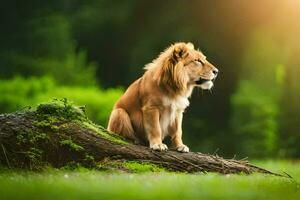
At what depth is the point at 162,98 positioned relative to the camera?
11953 mm

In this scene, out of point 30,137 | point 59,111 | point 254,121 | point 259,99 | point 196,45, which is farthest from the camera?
point 196,45

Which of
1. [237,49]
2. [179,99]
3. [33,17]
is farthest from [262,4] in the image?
[179,99]

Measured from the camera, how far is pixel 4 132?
11.2m

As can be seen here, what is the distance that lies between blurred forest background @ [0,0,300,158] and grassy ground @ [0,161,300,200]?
12.6 meters

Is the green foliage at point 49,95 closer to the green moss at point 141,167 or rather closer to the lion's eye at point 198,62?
the lion's eye at point 198,62

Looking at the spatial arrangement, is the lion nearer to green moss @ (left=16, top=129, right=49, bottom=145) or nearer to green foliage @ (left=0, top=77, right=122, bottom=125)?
green moss @ (left=16, top=129, right=49, bottom=145)

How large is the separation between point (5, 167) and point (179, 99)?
2659 millimetres

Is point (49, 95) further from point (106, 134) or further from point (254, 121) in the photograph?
point (106, 134)

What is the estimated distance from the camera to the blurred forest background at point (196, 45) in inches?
1033

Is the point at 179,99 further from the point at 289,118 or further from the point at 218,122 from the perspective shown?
the point at 218,122

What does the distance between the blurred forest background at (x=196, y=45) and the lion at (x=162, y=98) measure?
35.3 feet

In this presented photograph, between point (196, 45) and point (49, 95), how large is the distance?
5720 millimetres

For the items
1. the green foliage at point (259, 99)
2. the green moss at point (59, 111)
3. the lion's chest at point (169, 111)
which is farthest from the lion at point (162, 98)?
the green foliage at point (259, 99)

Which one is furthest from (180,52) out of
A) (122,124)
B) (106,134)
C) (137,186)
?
(137,186)
